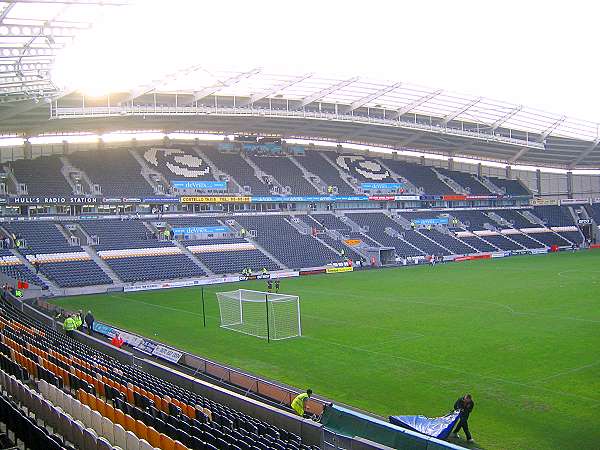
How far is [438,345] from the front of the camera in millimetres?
22562

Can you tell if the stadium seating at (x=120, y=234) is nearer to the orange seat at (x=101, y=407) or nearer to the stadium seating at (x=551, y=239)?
the orange seat at (x=101, y=407)

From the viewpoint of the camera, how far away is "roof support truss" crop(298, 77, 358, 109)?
162 ft

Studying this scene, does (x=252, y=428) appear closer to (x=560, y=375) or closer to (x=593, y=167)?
(x=560, y=375)

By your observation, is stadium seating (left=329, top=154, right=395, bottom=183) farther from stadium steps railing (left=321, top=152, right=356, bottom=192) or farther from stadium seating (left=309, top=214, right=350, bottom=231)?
stadium seating (left=309, top=214, right=350, bottom=231)

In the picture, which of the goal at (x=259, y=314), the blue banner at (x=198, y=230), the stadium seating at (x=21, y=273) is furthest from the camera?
the blue banner at (x=198, y=230)

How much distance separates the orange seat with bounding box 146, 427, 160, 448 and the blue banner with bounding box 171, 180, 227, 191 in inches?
2004

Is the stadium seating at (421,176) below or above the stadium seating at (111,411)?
above

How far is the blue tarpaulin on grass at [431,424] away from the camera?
1322cm

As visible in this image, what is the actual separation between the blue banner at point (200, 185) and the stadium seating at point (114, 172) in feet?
9.13

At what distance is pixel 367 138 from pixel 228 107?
917 inches

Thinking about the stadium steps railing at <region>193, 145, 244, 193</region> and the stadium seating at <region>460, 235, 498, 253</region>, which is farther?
the stadium seating at <region>460, 235, 498, 253</region>

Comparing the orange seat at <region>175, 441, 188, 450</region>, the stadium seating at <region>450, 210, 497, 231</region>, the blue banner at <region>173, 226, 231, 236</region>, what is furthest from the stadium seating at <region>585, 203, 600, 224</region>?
the orange seat at <region>175, 441, 188, 450</region>

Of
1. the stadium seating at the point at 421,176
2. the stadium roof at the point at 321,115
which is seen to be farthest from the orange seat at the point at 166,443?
the stadium seating at the point at 421,176

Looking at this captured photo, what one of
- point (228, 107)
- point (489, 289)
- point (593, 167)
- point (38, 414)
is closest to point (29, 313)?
point (38, 414)
